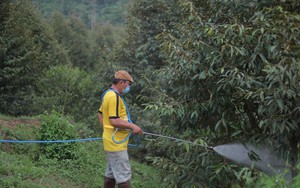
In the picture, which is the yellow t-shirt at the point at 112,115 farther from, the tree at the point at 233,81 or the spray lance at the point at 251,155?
the tree at the point at 233,81

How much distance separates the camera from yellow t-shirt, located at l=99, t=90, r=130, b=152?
5.24 metres

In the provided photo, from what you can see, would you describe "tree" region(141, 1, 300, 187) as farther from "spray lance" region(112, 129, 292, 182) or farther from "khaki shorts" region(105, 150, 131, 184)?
"khaki shorts" region(105, 150, 131, 184)

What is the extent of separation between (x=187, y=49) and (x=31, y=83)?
46.3 feet

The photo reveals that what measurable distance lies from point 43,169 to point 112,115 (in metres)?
2.94

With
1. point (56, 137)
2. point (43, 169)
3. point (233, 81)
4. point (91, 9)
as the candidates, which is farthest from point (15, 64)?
point (91, 9)

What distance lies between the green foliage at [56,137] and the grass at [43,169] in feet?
0.40

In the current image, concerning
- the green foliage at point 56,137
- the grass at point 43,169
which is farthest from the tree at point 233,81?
the green foliage at point 56,137

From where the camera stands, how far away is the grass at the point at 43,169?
682cm

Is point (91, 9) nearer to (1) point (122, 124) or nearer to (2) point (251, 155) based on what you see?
(1) point (122, 124)

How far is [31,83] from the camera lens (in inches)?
736

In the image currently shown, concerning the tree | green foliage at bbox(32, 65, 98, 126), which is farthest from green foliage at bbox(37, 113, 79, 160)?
green foliage at bbox(32, 65, 98, 126)

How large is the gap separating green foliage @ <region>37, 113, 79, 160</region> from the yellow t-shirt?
10.6ft

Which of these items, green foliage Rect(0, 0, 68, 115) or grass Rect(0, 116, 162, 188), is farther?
green foliage Rect(0, 0, 68, 115)

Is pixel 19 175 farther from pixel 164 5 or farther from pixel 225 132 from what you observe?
pixel 164 5
